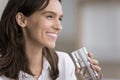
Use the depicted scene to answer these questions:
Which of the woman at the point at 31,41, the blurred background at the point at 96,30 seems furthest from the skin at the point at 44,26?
the blurred background at the point at 96,30

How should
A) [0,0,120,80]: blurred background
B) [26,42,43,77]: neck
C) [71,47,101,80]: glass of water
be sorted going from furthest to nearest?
[0,0,120,80]: blurred background, [26,42,43,77]: neck, [71,47,101,80]: glass of water

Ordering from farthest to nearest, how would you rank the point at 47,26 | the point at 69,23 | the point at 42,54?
the point at 69,23 < the point at 42,54 < the point at 47,26

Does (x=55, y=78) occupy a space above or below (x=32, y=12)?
below

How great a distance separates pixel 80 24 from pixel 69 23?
0.08 m

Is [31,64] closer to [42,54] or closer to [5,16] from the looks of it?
[42,54]

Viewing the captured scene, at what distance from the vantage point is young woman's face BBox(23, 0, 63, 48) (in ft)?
3.32

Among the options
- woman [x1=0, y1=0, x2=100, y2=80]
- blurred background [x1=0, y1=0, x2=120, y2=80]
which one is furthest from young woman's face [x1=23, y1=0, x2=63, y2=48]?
blurred background [x1=0, y1=0, x2=120, y2=80]

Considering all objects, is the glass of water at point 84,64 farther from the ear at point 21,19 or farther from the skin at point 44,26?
the ear at point 21,19

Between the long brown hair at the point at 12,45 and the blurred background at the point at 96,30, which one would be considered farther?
the blurred background at the point at 96,30

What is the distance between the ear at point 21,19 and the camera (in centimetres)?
104

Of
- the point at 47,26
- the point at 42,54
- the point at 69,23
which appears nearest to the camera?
the point at 47,26

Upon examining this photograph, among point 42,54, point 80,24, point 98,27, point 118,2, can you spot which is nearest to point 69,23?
point 80,24

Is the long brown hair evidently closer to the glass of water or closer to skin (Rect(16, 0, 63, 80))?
skin (Rect(16, 0, 63, 80))

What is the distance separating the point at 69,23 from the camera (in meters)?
1.76
